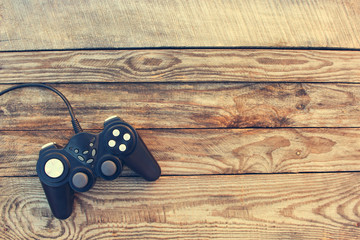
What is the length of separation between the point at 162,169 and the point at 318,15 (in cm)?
64

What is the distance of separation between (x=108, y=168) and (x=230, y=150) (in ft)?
1.12

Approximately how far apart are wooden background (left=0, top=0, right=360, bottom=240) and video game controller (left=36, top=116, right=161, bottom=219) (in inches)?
3.5

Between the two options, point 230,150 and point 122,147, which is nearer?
point 122,147

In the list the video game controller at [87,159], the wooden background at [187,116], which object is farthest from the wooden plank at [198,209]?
the video game controller at [87,159]

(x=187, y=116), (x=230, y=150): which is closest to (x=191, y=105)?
(x=187, y=116)

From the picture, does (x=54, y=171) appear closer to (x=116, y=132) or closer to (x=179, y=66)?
(x=116, y=132)

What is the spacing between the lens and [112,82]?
76 centimetres

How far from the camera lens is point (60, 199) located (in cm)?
68

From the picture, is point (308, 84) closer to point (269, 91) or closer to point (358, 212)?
point (269, 91)

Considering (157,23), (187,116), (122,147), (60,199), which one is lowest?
(60,199)

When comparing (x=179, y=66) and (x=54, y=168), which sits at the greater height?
(x=179, y=66)

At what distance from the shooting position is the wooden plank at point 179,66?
2.49 feet

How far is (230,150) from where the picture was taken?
0.76m

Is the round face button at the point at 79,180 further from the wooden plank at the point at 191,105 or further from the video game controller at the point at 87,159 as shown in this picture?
the wooden plank at the point at 191,105
